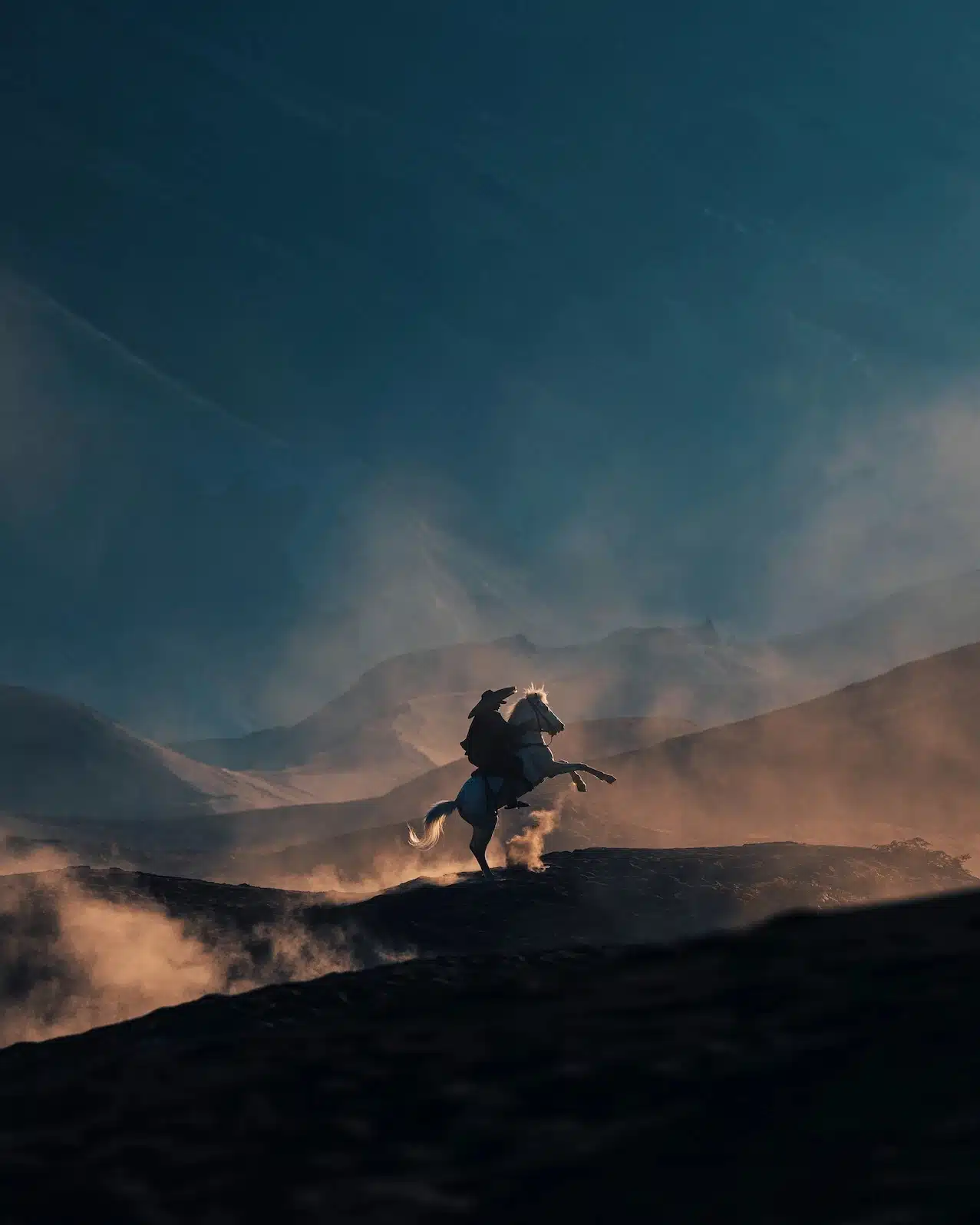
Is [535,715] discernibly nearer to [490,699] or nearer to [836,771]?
[490,699]

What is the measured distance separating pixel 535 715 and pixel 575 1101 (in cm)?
1227

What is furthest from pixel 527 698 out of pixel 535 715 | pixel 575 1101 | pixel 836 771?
pixel 836 771

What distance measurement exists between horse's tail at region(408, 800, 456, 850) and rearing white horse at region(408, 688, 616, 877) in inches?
9.1

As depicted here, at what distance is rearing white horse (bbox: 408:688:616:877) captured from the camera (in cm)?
1698

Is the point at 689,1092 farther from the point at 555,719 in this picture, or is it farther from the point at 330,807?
the point at 330,807

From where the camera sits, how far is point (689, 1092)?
493 centimetres

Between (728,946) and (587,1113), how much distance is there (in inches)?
106

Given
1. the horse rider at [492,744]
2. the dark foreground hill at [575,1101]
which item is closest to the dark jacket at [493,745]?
the horse rider at [492,744]

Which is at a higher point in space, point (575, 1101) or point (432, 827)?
point (432, 827)

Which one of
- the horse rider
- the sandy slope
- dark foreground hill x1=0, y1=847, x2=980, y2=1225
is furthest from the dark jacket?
the sandy slope

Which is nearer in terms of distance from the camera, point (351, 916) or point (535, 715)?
point (351, 916)

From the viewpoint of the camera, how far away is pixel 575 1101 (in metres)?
5.06

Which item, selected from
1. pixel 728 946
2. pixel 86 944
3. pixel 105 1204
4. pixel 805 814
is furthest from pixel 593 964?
pixel 805 814

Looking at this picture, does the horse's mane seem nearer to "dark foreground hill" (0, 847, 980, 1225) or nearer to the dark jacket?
the dark jacket
